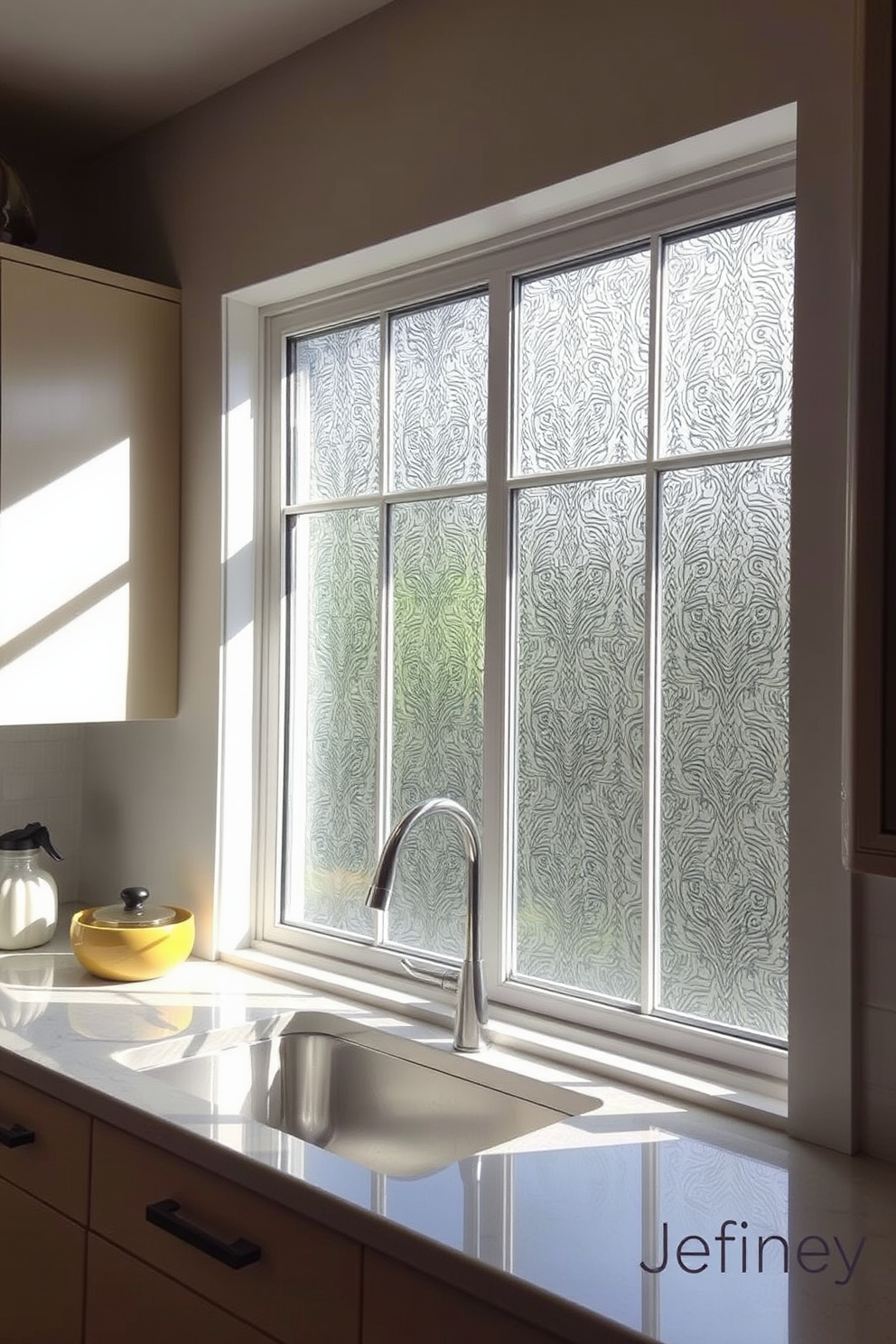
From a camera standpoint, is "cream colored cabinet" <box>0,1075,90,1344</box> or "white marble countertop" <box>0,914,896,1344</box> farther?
"cream colored cabinet" <box>0,1075,90,1344</box>

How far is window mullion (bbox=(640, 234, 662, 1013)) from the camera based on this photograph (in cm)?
180

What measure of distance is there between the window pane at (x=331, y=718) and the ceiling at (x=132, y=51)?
2.88 feet

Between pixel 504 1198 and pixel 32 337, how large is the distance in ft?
5.77

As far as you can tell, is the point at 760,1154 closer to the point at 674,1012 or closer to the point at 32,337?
the point at 674,1012

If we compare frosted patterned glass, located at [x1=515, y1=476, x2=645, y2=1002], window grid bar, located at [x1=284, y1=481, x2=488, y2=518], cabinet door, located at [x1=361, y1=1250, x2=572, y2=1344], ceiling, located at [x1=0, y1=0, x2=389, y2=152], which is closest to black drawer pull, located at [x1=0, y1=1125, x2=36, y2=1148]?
cabinet door, located at [x1=361, y1=1250, x2=572, y2=1344]

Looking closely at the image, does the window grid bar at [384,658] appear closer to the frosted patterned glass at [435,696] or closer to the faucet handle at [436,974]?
the frosted patterned glass at [435,696]

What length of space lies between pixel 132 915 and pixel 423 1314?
118 cm

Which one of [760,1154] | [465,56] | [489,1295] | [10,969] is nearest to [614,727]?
[760,1154]

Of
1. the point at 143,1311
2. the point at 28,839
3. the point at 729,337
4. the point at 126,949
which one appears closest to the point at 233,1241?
the point at 143,1311

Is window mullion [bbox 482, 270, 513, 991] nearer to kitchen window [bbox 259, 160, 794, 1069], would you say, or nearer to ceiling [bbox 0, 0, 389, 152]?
kitchen window [bbox 259, 160, 794, 1069]

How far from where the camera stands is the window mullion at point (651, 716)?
5.91 feet

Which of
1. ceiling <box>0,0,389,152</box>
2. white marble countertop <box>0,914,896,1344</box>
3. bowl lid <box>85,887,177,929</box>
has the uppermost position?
ceiling <box>0,0,389,152</box>

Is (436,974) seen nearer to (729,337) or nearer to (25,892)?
(25,892)

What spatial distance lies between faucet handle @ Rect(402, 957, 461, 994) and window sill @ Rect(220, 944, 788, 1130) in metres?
0.05
